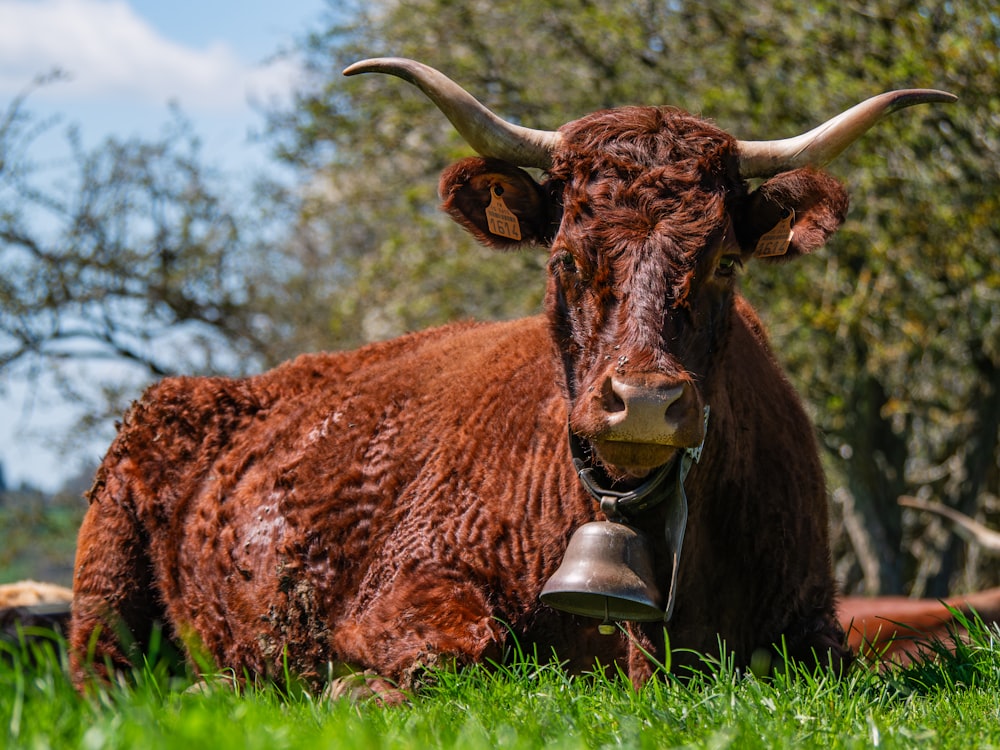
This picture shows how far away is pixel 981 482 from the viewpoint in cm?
1249

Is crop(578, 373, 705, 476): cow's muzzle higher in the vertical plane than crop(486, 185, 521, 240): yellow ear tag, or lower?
lower

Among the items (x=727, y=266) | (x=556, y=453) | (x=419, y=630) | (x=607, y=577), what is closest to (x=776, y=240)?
(x=727, y=266)

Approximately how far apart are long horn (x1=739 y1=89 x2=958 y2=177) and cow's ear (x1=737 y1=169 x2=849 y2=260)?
9cm

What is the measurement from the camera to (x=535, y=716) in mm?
3064

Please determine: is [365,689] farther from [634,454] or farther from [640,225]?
[640,225]

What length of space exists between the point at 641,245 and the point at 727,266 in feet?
1.47

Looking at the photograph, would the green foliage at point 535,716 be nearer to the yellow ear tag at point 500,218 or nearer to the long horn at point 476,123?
the yellow ear tag at point 500,218

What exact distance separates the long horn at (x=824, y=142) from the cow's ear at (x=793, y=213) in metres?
0.09

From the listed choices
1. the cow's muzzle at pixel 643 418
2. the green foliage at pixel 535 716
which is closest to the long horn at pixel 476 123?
the cow's muzzle at pixel 643 418

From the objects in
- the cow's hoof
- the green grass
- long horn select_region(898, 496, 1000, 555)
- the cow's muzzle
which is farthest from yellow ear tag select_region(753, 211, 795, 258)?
long horn select_region(898, 496, 1000, 555)

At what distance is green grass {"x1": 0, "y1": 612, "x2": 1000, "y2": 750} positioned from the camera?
2467mm

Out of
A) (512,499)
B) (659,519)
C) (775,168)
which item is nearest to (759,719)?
(659,519)

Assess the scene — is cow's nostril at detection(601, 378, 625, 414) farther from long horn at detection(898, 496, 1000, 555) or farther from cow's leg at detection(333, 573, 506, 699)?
long horn at detection(898, 496, 1000, 555)

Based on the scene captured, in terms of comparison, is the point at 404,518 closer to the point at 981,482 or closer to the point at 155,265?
the point at 981,482
